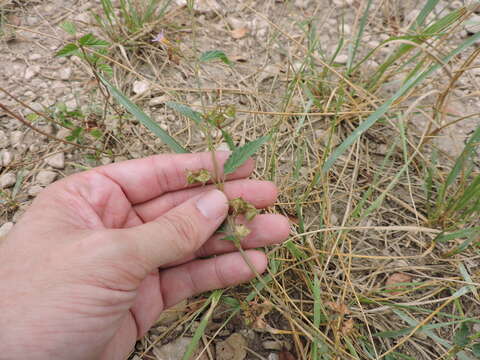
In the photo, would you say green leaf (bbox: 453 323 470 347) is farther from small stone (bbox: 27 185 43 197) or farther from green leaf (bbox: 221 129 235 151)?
small stone (bbox: 27 185 43 197)

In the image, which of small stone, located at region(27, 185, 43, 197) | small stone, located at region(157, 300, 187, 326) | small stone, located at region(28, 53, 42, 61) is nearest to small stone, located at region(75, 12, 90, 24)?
small stone, located at region(28, 53, 42, 61)

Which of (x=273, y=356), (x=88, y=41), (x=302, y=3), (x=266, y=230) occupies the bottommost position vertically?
(x=273, y=356)

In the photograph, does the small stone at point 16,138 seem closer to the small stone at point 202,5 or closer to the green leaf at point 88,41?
the green leaf at point 88,41

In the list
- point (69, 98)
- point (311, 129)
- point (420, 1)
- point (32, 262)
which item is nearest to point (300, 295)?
point (311, 129)

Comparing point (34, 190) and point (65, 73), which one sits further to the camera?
point (65, 73)

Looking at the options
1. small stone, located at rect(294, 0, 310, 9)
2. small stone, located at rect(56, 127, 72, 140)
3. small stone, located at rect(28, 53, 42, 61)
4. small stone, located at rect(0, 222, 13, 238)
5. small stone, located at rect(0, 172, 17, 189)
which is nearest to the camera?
small stone, located at rect(0, 222, 13, 238)

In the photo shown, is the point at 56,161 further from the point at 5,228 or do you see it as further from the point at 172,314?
the point at 172,314

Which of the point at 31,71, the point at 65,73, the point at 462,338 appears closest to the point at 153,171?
the point at 65,73
